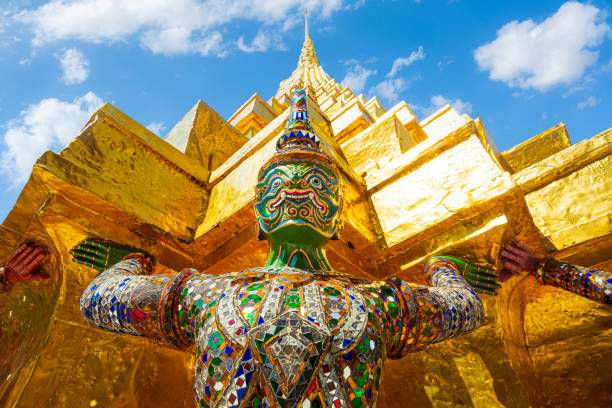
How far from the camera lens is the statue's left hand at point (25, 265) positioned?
6.86ft

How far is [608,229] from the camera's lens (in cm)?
220

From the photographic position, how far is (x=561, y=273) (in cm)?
201

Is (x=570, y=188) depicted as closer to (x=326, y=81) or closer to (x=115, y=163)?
(x=115, y=163)

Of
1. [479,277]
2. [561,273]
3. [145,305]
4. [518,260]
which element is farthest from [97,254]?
[561,273]

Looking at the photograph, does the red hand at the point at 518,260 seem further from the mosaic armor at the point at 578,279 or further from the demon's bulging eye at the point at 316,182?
the demon's bulging eye at the point at 316,182

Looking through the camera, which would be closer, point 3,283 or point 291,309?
point 291,309

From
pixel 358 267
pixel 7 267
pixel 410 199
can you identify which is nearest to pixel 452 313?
pixel 358 267

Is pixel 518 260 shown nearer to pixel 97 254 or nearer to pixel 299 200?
pixel 299 200

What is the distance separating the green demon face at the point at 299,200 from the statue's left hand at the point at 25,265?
1.41m

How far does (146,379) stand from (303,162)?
5.24 ft

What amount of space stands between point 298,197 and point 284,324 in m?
0.65

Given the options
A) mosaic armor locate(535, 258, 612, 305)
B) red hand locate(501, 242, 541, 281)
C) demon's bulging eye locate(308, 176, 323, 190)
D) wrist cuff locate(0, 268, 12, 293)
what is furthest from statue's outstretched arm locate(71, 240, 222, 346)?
mosaic armor locate(535, 258, 612, 305)

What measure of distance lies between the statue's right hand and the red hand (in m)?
2.24

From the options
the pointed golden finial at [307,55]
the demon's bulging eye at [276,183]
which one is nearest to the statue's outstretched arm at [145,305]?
the demon's bulging eye at [276,183]
